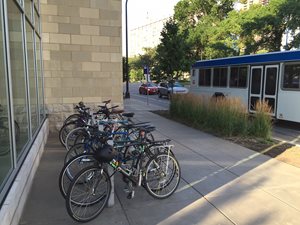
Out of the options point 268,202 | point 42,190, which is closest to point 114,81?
point 42,190

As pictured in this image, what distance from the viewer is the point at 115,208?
451 centimetres

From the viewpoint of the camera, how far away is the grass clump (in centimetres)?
977

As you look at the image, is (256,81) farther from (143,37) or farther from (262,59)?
(143,37)

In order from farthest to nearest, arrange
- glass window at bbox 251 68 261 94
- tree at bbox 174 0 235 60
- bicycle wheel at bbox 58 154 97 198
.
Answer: tree at bbox 174 0 235 60, glass window at bbox 251 68 261 94, bicycle wheel at bbox 58 154 97 198

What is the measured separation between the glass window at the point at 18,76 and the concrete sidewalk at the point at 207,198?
905 millimetres

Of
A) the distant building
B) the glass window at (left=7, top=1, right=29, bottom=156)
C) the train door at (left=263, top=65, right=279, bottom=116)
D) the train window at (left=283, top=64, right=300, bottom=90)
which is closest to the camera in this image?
the glass window at (left=7, top=1, right=29, bottom=156)

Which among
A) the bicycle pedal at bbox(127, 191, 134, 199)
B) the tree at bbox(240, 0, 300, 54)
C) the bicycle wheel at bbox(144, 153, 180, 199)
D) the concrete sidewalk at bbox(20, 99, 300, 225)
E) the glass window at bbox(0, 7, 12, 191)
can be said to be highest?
the tree at bbox(240, 0, 300, 54)

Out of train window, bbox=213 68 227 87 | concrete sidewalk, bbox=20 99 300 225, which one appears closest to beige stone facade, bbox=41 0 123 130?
concrete sidewalk, bbox=20 99 300 225

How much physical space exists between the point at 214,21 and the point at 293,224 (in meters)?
38.8

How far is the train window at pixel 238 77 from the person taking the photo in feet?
47.3

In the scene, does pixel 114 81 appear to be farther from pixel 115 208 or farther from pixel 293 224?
pixel 293 224

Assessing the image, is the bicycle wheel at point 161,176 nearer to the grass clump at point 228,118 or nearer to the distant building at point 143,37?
the grass clump at point 228,118

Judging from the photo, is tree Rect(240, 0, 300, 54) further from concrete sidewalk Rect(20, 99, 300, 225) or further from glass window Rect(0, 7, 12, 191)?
glass window Rect(0, 7, 12, 191)

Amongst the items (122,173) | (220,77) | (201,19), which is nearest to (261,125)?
(122,173)
